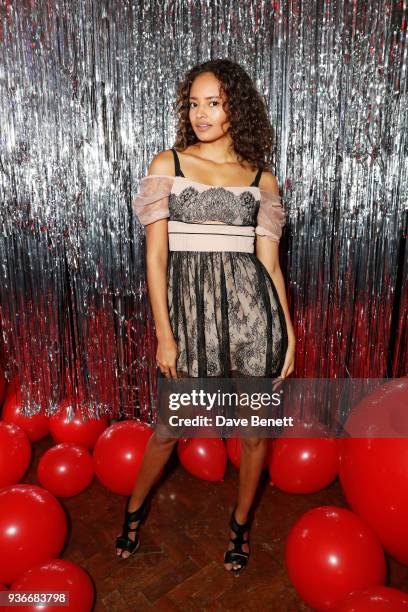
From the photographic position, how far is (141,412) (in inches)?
99.0

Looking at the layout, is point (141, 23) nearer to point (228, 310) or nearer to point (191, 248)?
point (191, 248)

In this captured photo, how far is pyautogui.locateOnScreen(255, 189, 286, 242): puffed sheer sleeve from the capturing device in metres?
1.67

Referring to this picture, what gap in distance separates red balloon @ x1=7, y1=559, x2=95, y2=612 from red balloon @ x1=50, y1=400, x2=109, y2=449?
81cm

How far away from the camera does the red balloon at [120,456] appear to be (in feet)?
6.46

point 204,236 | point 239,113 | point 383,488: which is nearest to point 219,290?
point 204,236

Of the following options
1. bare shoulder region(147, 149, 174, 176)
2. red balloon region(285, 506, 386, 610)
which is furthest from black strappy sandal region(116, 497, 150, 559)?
bare shoulder region(147, 149, 174, 176)

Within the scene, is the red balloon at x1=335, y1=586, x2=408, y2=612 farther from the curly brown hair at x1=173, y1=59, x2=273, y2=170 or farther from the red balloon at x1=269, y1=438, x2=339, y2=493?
the curly brown hair at x1=173, y1=59, x2=273, y2=170

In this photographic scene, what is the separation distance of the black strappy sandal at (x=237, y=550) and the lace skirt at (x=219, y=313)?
63cm

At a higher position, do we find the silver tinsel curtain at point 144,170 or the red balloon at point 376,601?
the silver tinsel curtain at point 144,170

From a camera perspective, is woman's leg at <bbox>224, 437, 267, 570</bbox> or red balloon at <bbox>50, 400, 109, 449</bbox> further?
red balloon at <bbox>50, 400, 109, 449</bbox>

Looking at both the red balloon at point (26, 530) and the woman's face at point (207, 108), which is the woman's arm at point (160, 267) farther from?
the red balloon at point (26, 530)

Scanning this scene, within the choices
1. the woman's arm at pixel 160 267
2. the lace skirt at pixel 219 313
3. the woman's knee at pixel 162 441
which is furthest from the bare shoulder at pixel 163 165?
the woman's knee at pixel 162 441

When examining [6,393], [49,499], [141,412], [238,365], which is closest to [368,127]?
[238,365]

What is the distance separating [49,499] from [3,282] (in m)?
1.12
